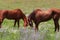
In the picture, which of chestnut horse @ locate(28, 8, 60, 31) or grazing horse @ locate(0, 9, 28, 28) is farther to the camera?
grazing horse @ locate(0, 9, 28, 28)

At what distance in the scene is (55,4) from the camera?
1282 inches

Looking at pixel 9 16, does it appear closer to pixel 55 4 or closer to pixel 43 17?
pixel 43 17

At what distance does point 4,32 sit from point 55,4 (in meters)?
23.8

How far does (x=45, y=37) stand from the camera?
28.2ft

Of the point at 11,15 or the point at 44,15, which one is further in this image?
the point at 11,15

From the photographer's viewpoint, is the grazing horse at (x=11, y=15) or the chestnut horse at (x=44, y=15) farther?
the grazing horse at (x=11, y=15)

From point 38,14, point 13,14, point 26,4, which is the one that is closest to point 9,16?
point 13,14

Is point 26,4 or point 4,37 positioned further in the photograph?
point 26,4

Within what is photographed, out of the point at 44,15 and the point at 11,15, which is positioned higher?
the point at 44,15

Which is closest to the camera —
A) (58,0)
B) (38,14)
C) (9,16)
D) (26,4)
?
(38,14)

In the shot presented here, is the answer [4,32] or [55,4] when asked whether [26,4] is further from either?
[4,32]

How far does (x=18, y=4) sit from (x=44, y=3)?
2.91 m

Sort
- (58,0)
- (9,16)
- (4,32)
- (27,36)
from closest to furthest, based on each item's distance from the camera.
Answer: (27,36) → (4,32) → (9,16) → (58,0)

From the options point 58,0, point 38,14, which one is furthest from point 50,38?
point 58,0
